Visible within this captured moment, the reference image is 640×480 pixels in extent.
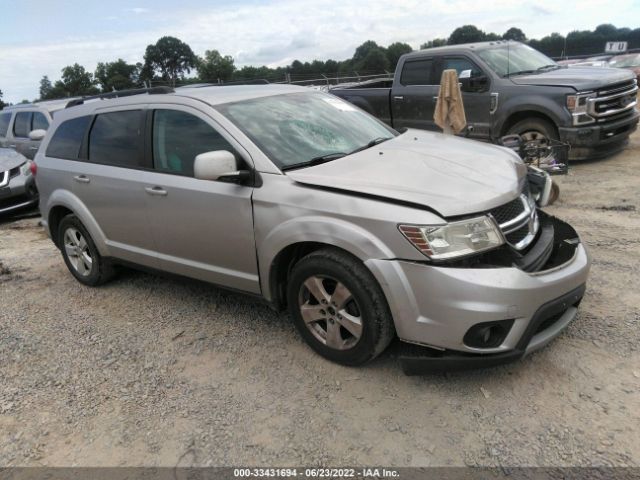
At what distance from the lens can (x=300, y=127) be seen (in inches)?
148

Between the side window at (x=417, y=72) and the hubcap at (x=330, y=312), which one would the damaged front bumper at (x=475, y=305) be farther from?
the side window at (x=417, y=72)

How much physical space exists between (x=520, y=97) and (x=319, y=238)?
621 centimetres

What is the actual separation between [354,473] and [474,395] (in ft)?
2.85

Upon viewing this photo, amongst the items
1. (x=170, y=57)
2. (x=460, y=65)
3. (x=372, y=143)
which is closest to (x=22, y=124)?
(x=460, y=65)

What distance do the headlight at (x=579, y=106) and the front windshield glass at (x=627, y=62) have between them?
1351cm

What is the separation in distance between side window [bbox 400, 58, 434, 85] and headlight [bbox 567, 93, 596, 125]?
2414 millimetres

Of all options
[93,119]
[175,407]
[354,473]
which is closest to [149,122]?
[93,119]

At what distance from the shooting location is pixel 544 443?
255 centimetres

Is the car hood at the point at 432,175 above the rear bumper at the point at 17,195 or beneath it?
above

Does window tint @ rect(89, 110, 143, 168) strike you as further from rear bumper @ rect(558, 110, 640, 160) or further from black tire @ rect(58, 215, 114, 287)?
rear bumper @ rect(558, 110, 640, 160)

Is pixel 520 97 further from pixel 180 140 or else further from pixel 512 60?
pixel 180 140

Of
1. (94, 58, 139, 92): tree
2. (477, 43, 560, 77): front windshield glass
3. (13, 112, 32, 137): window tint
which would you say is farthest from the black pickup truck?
(94, 58, 139, 92): tree

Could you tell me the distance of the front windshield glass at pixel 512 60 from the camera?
8562 millimetres

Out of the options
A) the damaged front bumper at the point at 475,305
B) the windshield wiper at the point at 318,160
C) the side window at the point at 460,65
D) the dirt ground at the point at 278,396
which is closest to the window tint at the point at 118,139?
the dirt ground at the point at 278,396
